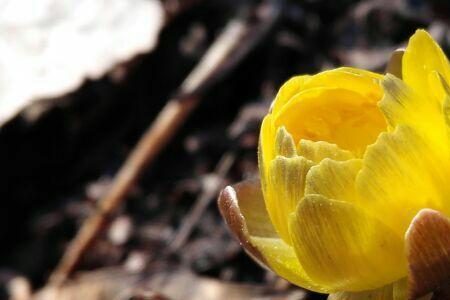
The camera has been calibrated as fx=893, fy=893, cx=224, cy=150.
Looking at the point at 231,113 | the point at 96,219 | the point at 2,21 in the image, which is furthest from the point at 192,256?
the point at 2,21

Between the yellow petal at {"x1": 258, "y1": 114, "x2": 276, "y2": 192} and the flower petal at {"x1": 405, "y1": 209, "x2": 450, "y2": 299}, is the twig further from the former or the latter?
the flower petal at {"x1": 405, "y1": 209, "x2": 450, "y2": 299}

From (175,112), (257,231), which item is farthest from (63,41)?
(257,231)

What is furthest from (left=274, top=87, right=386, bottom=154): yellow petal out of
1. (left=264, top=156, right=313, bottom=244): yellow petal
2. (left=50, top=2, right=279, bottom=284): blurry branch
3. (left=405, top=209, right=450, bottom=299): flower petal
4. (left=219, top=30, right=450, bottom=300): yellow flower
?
(left=50, top=2, right=279, bottom=284): blurry branch

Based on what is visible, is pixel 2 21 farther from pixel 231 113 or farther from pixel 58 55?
pixel 231 113

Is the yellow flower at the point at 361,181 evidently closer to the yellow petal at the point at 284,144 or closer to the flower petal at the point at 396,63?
the yellow petal at the point at 284,144

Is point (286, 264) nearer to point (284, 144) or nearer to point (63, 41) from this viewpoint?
point (284, 144)

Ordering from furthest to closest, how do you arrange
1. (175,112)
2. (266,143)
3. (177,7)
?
(177,7) < (175,112) < (266,143)
